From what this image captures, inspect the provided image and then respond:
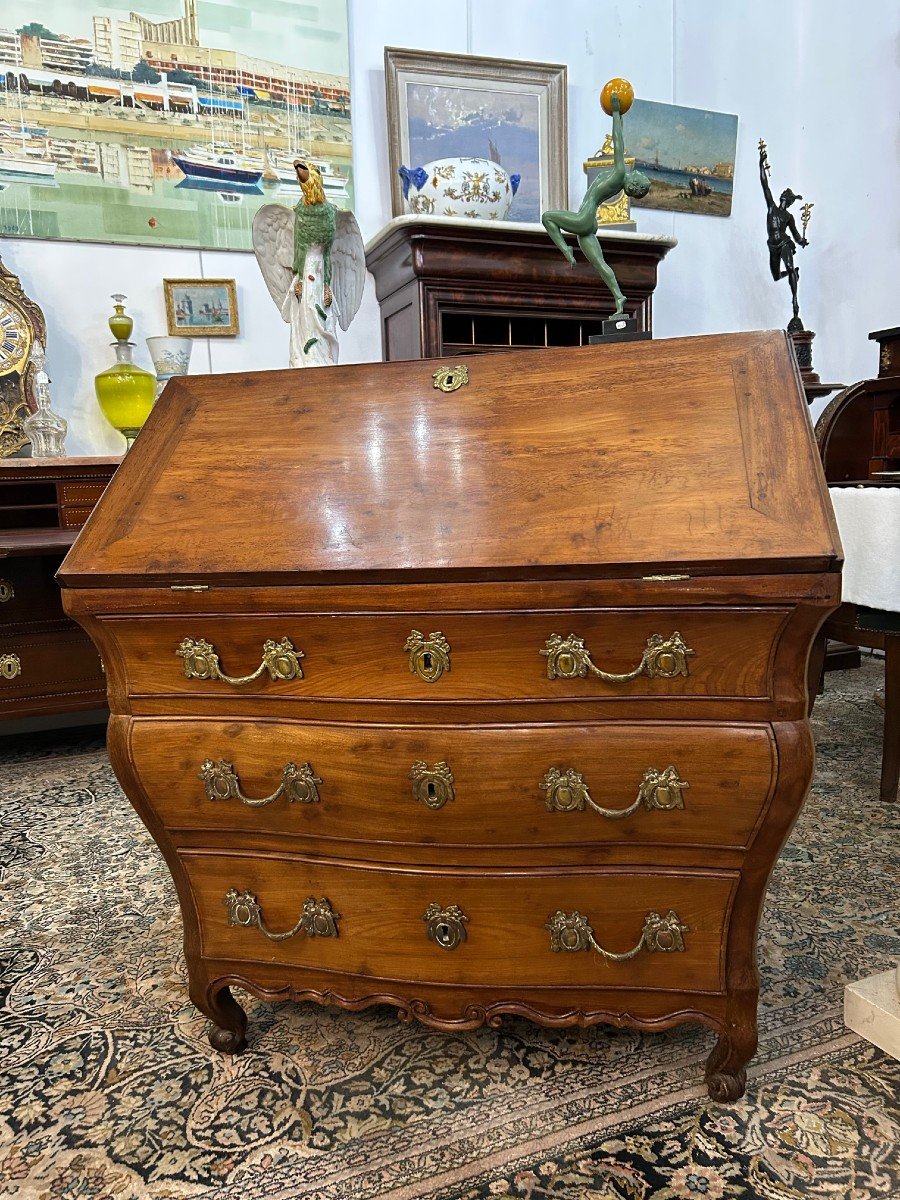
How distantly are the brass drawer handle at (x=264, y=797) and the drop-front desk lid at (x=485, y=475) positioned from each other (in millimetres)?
352

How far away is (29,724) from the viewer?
3.92 meters

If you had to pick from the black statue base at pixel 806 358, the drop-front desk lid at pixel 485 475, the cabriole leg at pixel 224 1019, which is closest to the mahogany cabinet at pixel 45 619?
the drop-front desk lid at pixel 485 475

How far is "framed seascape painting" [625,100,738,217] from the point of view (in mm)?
4145

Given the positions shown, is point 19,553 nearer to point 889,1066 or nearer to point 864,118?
point 889,1066

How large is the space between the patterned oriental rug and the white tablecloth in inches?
38.7

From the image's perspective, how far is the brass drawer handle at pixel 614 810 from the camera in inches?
52.0

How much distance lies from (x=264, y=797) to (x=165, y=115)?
129 inches

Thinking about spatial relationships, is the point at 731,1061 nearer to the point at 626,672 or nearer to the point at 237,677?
the point at 626,672

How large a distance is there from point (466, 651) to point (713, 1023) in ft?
2.71

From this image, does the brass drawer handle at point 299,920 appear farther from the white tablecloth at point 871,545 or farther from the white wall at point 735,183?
the white wall at point 735,183

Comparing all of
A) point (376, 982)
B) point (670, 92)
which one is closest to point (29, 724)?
point (376, 982)

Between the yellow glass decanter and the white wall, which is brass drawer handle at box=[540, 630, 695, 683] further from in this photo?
the white wall

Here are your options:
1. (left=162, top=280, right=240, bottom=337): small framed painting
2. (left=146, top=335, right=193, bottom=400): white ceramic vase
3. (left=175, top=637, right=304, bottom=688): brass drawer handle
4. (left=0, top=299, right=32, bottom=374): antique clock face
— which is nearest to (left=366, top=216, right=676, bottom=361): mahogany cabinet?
(left=162, top=280, right=240, bottom=337): small framed painting

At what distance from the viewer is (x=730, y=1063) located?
1.46m
